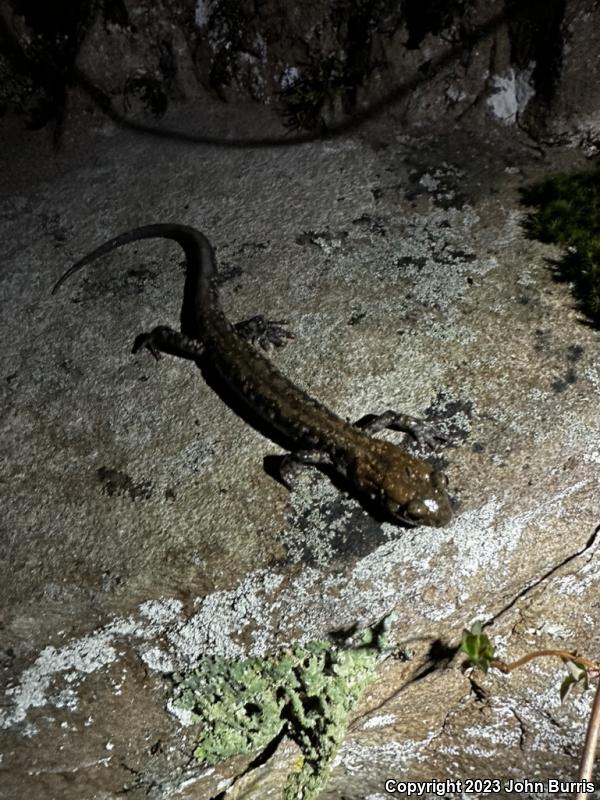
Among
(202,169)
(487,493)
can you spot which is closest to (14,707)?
(487,493)

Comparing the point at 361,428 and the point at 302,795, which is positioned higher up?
the point at 361,428

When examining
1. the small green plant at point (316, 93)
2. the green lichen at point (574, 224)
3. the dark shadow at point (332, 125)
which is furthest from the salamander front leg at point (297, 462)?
the small green plant at point (316, 93)

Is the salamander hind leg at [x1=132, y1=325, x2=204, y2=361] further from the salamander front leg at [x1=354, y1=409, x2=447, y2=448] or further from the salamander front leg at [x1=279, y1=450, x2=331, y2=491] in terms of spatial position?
the salamander front leg at [x1=354, y1=409, x2=447, y2=448]

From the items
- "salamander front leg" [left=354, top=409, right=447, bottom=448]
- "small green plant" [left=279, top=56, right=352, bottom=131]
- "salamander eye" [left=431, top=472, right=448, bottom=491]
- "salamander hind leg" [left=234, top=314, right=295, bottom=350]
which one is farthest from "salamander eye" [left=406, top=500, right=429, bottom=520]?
"small green plant" [left=279, top=56, right=352, bottom=131]

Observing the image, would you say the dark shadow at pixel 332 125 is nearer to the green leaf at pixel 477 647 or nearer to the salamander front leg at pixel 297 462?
the salamander front leg at pixel 297 462

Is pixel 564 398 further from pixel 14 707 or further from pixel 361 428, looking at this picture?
pixel 14 707

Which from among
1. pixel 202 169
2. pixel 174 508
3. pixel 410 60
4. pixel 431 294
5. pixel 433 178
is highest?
pixel 410 60
